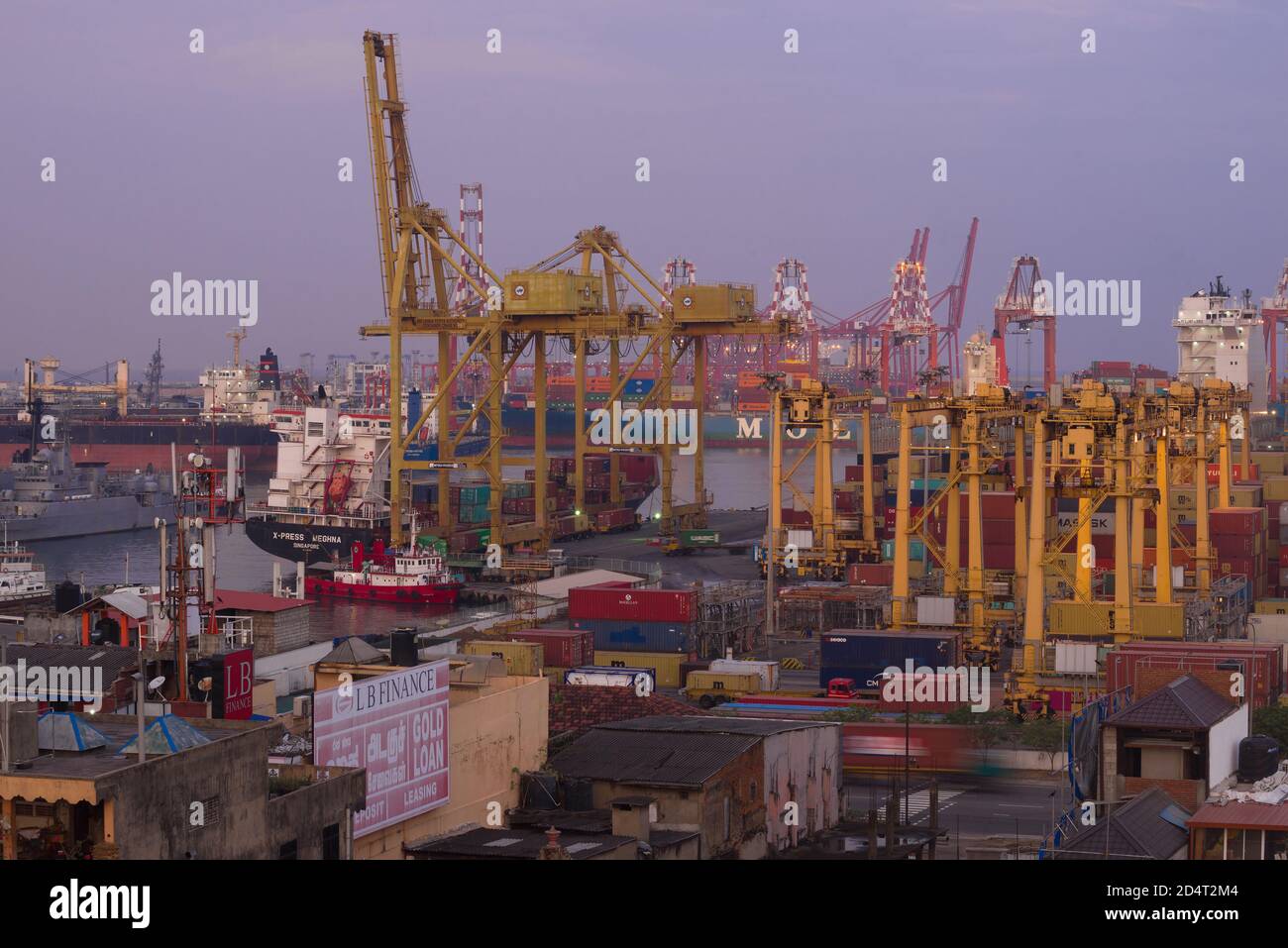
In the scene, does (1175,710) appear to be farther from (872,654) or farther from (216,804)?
(872,654)

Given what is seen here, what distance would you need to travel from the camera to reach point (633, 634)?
31.1 m

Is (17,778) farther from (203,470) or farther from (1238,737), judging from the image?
(1238,737)

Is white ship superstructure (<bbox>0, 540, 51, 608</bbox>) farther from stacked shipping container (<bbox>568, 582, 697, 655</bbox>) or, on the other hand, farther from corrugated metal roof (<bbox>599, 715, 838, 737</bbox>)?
corrugated metal roof (<bbox>599, 715, 838, 737</bbox>)

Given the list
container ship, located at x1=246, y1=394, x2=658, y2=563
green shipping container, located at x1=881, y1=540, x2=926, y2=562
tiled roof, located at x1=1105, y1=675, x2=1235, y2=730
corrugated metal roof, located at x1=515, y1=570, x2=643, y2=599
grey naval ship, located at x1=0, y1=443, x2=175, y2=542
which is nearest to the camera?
tiled roof, located at x1=1105, y1=675, x2=1235, y2=730

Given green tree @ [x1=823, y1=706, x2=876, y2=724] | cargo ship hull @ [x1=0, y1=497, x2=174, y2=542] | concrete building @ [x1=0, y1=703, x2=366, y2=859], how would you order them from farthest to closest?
cargo ship hull @ [x1=0, y1=497, x2=174, y2=542], green tree @ [x1=823, y1=706, x2=876, y2=724], concrete building @ [x1=0, y1=703, x2=366, y2=859]

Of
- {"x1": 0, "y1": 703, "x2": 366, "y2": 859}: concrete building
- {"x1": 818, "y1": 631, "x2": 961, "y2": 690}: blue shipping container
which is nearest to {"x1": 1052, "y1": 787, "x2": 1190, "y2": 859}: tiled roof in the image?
{"x1": 0, "y1": 703, "x2": 366, "y2": 859}: concrete building

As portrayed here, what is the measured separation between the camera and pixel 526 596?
40156mm

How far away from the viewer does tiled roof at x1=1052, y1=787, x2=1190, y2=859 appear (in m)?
13.4

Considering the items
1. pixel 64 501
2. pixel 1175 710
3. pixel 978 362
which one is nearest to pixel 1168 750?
pixel 1175 710

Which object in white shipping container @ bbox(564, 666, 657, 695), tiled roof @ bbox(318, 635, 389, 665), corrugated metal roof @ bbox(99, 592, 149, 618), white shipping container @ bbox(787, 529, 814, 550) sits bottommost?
white shipping container @ bbox(564, 666, 657, 695)

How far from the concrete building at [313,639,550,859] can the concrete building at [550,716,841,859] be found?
46cm

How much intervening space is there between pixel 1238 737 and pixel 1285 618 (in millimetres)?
Answer: 15803

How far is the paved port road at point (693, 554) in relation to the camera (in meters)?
49.2
